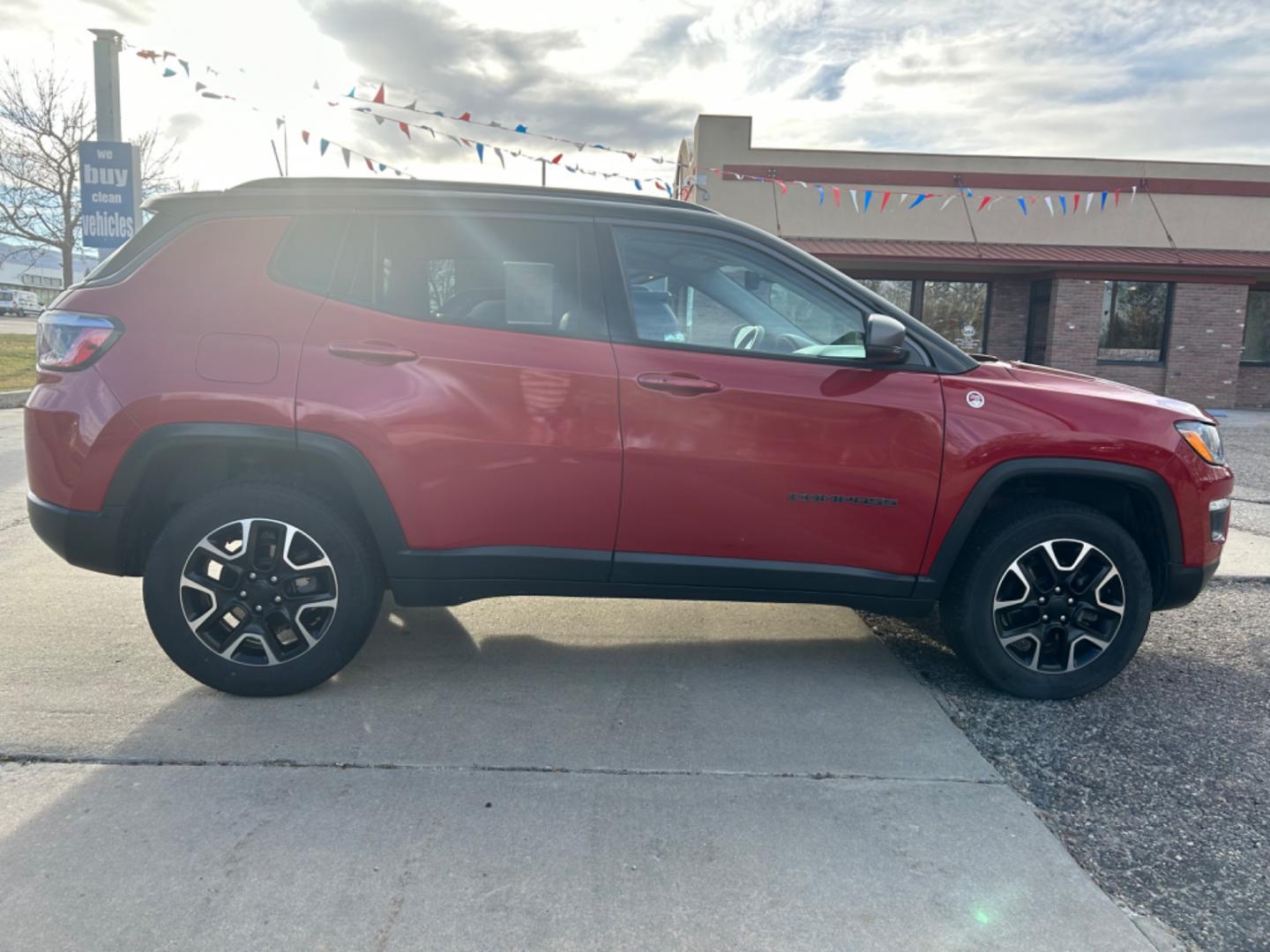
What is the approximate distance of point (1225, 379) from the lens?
18891mm

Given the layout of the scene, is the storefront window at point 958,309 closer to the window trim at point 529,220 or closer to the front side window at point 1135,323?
the front side window at point 1135,323

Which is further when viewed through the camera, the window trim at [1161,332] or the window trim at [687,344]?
the window trim at [1161,332]

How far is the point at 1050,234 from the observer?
19047 mm

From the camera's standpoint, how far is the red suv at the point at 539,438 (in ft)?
10.9

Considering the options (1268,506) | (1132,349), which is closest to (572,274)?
(1268,506)

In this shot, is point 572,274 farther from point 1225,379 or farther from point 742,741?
point 1225,379

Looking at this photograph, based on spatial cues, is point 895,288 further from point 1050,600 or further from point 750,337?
point 750,337

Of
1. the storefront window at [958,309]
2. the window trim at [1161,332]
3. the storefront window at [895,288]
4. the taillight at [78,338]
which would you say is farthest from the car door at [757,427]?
the window trim at [1161,332]

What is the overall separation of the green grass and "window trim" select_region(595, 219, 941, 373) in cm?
1388

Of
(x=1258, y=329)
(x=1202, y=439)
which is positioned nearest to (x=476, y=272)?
(x=1202, y=439)

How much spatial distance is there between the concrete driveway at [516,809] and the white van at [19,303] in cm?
5936

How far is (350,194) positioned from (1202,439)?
3.59 m

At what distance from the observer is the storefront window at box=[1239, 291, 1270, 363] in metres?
19.9

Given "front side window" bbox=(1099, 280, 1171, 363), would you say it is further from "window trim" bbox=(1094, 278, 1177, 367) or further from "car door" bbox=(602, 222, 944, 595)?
"car door" bbox=(602, 222, 944, 595)
